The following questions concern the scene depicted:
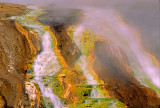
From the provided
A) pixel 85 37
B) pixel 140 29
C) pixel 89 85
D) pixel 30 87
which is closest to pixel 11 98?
pixel 30 87

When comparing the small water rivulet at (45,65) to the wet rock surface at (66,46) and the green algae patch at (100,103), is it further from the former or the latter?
the green algae patch at (100,103)

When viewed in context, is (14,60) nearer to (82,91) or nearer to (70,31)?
(82,91)

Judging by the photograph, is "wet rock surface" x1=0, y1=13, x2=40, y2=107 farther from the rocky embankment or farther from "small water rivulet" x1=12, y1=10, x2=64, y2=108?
"small water rivulet" x1=12, y1=10, x2=64, y2=108

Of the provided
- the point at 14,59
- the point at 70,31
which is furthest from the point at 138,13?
the point at 14,59

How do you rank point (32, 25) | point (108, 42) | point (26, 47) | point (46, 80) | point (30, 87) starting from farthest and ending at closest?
point (32, 25) → point (108, 42) → point (26, 47) → point (46, 80) → point (30, 87)

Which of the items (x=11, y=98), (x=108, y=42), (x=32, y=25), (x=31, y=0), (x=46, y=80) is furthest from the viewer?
(x=31, y=0)

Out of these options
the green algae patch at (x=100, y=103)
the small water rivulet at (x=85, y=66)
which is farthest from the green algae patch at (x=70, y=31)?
the green algae patch at (x=100, y=103)

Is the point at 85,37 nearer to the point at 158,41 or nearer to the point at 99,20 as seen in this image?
the point at 99,20
